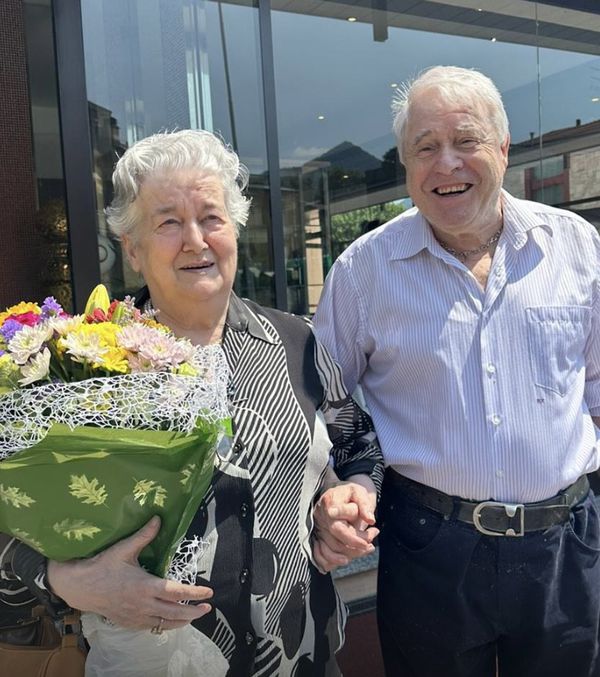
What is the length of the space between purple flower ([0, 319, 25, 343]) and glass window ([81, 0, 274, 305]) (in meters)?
2.15

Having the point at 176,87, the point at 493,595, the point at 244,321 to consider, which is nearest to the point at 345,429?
the point at 244,321

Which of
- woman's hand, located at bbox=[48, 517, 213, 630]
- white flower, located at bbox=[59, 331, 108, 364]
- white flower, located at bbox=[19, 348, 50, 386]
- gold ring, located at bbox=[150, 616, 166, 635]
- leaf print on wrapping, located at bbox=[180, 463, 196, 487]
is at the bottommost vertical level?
gold ring, located at bbox=[150, 616, 166, 635]

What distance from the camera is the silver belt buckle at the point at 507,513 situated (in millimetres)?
1822

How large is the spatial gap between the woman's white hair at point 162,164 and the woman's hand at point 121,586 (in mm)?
820

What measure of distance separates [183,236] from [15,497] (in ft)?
2.42

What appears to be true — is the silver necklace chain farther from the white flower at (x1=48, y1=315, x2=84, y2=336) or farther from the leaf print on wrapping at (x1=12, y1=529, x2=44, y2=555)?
the leaf print on wrapping at (x1=12, y1=529, x2=44, y2=555)

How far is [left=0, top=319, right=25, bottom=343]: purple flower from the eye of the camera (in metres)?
1.11

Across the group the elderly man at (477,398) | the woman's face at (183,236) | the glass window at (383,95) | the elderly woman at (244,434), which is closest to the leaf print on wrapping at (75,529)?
the elderly woman at (244,434)

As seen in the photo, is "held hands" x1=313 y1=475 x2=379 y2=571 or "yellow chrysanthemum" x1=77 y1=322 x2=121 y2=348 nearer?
"yellow chrysanthemum" x1=77 y1=322 x2=121 y2=348

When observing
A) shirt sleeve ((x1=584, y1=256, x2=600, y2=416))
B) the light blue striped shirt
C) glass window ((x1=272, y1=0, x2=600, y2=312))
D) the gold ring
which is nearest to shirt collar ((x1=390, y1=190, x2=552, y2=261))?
the light blue striped shirt

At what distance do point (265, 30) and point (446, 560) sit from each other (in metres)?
3.28

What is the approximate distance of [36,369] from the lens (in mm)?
1066

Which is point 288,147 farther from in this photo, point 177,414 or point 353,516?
point 177,414

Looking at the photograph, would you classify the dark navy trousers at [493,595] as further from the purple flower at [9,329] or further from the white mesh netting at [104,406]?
the purple flower at [9,329]
